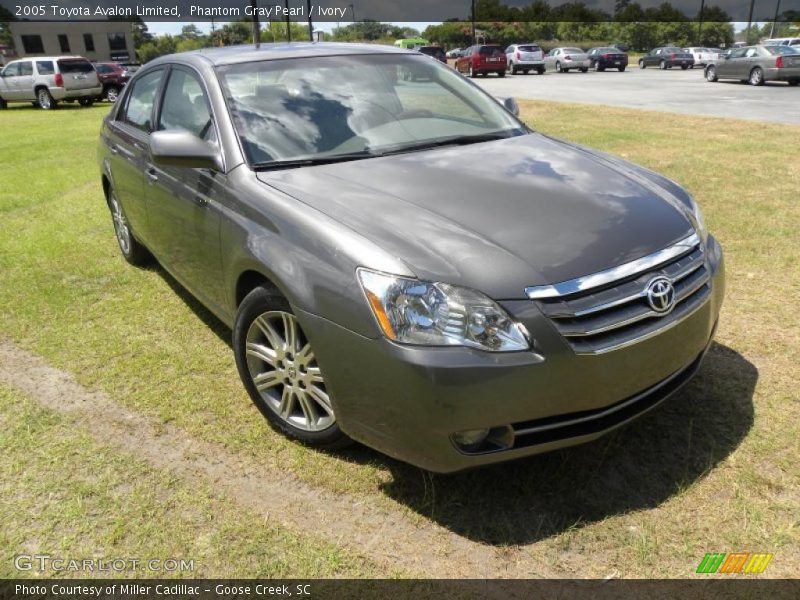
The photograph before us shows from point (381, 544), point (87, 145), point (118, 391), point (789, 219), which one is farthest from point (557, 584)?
point (87, 145)

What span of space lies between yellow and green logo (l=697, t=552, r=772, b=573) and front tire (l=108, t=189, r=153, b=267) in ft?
14.6

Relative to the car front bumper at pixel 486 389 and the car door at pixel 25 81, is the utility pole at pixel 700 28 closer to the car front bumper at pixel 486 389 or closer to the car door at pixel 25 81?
the car door at pixel 25 81

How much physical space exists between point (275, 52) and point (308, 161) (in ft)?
3.27

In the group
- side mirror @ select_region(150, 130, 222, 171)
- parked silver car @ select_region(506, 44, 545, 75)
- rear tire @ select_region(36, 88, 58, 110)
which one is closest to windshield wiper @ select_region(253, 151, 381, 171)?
side mirror @ select_region(150, 130, 222, 171)

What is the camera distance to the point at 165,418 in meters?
3.22

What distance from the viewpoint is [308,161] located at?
3041 millimetres

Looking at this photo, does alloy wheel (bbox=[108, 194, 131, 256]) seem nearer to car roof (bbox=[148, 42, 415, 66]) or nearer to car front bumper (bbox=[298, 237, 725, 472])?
car roof (bbox=[148, 42, 415, 66])

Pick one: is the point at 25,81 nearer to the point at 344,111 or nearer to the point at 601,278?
the point at 344,111

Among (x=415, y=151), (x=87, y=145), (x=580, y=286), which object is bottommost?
(x=87, y=145)

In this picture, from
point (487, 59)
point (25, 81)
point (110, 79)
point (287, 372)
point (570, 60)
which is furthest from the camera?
point (570, 60)

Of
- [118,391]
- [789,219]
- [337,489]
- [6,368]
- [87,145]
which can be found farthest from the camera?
[87,145]

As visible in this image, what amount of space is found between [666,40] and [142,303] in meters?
75.8

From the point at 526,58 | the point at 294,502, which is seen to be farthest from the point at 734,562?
the point at 526,58

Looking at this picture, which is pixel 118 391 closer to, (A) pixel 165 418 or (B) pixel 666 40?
(A) pixel 165 418
